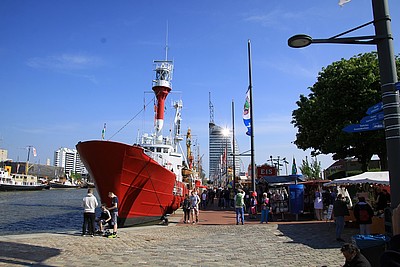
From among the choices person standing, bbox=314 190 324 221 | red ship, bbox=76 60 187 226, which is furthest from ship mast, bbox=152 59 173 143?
person standing, bbox=314 190 324 221

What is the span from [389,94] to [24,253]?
9.32 metres

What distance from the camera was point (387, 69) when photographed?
16.2ft

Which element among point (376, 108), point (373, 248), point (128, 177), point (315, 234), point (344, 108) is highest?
point (344, 108)

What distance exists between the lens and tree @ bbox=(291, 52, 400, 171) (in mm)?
22797

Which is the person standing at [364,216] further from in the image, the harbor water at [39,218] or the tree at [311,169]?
the tree at [311,169]

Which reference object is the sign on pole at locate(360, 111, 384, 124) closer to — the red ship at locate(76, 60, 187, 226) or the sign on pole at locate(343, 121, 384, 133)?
the sign on pole at locate(343, 121, 384, 133)

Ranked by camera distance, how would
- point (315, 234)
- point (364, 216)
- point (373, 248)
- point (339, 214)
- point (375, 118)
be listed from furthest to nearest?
point (315, 234)
point (339, 214)
point (364, 216)
point (373, 248)
point (375, 118)

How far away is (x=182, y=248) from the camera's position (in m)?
10.3

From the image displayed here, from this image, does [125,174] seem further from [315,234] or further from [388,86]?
[388,86]

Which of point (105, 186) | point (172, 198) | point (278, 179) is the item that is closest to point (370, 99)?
point (278, 179)

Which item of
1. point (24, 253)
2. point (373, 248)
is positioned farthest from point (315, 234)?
point (24, 253)

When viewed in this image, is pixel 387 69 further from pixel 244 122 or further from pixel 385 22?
pixel 244 122

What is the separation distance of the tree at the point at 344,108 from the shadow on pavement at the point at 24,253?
63.3 feet

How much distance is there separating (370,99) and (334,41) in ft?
62.9
